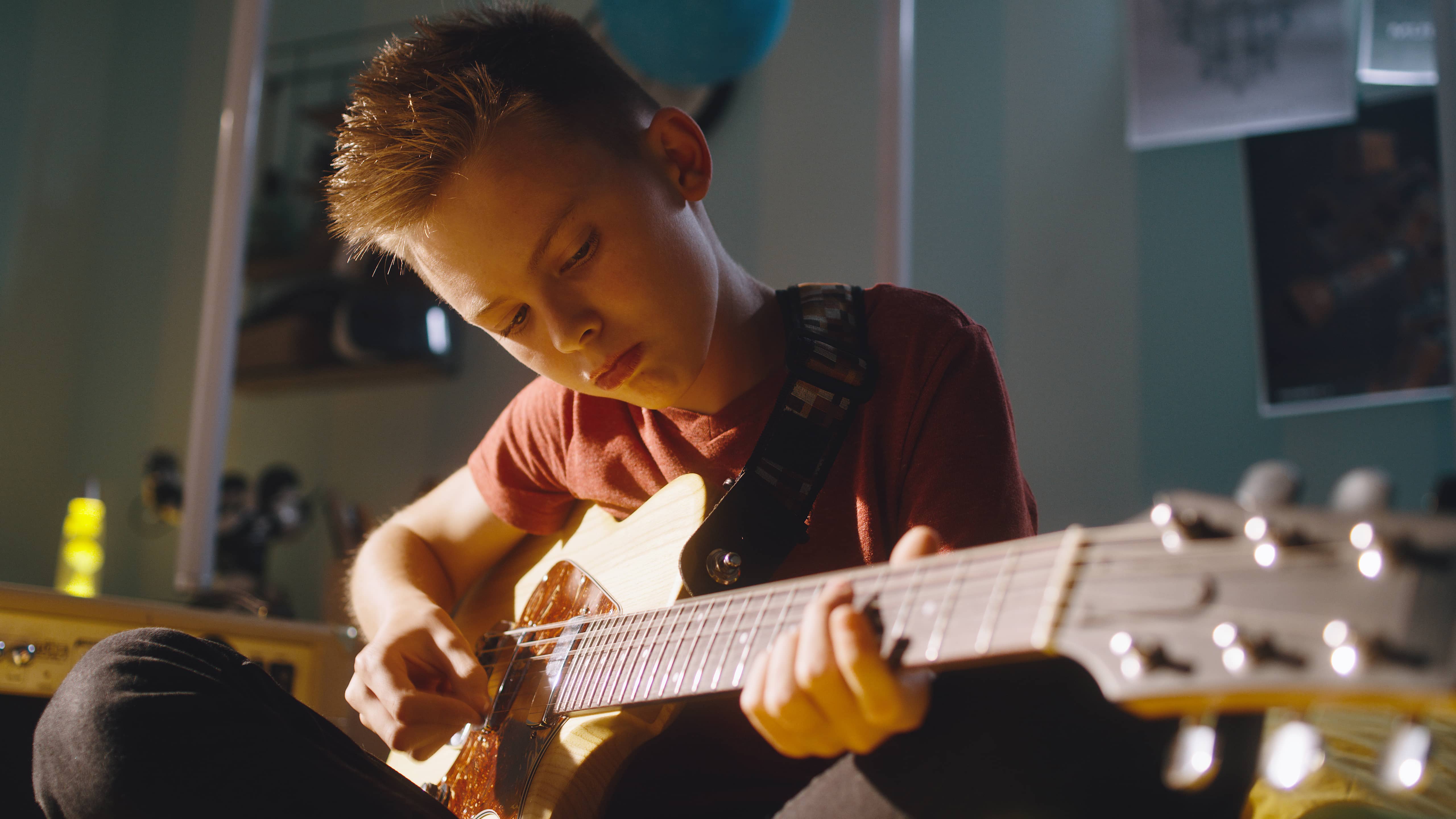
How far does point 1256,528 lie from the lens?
1.40ft

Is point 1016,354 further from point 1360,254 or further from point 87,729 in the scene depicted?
point 87,729

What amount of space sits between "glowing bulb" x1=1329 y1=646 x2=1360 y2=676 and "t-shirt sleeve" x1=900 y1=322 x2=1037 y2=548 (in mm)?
307

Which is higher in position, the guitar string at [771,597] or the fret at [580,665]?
the guitar string at [771,597]

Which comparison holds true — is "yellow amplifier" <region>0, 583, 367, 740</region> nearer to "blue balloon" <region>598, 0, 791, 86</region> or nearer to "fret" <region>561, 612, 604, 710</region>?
"fret" <region>561, 612, 604, 710</region>

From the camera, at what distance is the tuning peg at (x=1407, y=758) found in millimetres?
370

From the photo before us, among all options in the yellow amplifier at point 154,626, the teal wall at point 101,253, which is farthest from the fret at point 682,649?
the teal wall at point 101,253

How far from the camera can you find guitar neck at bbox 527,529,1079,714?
0.48 m

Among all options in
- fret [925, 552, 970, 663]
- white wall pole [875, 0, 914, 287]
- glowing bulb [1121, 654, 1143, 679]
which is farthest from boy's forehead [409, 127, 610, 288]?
white wall pole [875, 0, 914, 287]

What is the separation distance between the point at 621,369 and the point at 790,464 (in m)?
0.16

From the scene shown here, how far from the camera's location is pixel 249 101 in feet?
6.02

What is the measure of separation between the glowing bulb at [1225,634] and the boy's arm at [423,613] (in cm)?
58

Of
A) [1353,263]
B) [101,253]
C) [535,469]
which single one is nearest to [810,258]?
[1353,263]

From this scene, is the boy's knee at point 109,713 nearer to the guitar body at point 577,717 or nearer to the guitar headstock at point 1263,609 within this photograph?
the guitar body at point 577,717

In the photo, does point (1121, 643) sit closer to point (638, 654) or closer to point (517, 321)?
point (638, 654)
